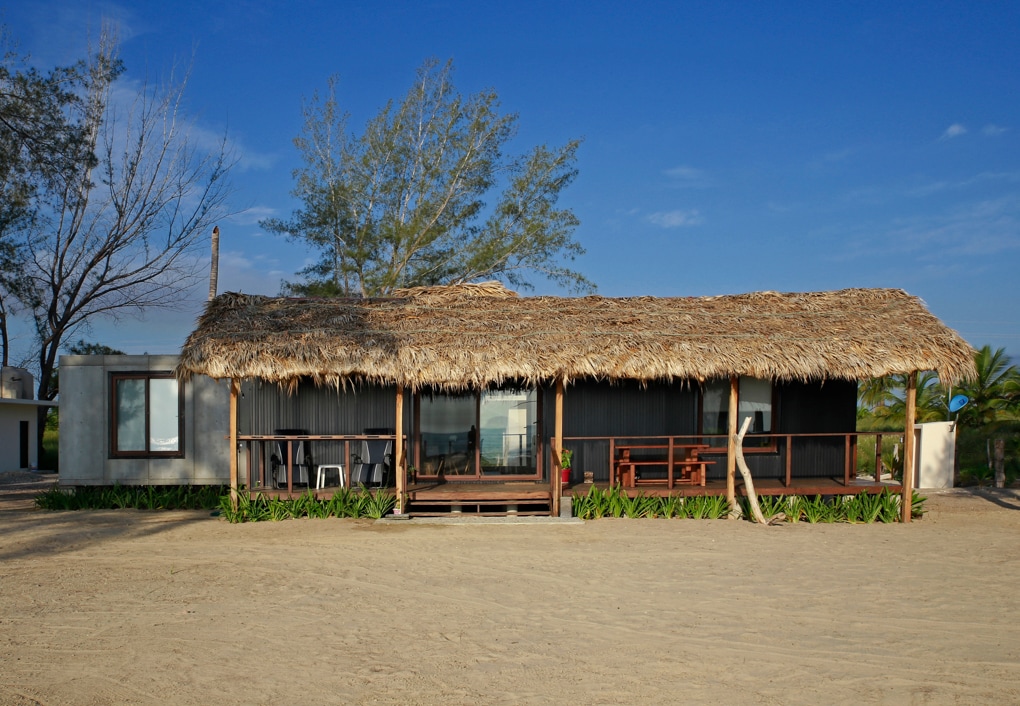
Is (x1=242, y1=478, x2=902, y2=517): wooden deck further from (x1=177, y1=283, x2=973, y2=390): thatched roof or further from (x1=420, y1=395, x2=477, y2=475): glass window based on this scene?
(x1=177, y1=283, x2=973, y2=390): thatched roof

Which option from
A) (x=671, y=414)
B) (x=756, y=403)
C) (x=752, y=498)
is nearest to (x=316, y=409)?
(x=671, y=414)

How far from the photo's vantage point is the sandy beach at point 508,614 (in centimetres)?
541

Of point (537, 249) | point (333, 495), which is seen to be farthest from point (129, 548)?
point (537, 249)

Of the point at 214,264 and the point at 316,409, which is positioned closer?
the point at 316,409

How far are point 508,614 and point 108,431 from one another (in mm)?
9590

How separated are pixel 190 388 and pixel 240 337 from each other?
3040 millimetres

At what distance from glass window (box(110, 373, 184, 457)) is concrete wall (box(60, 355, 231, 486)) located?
0.45 feet

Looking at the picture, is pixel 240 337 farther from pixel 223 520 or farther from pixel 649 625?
pixel 649 625

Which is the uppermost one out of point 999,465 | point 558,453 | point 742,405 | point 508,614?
point 742,405

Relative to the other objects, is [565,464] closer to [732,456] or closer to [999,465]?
[732,456]

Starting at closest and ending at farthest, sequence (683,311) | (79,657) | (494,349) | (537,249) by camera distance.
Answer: (79,657)
(494,349)
(683,311)
(537,249)

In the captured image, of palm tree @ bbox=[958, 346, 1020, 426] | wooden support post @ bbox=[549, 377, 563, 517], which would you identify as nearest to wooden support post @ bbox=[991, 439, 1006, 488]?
palm tree @ bbox=[958, 346, 1020, 426]

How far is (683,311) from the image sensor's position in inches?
517

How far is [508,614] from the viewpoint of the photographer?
7.06m
